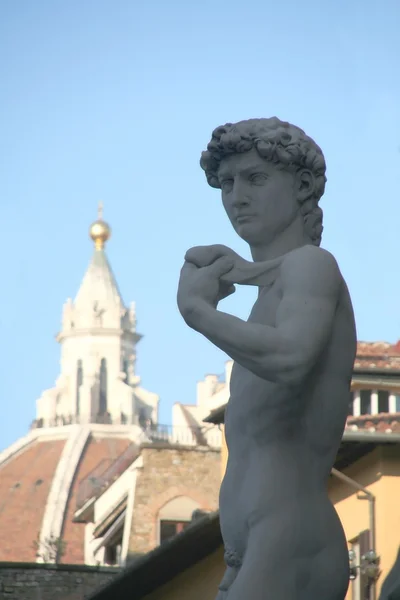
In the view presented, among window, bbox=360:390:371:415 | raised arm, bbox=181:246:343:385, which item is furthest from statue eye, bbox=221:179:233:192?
window, bbox=360:390:371:415

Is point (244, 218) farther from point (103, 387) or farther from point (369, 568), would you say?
point (103, 387)

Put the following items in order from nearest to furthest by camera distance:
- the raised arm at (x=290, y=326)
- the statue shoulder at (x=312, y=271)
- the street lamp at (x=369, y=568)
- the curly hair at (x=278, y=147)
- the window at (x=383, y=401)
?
the raised arm at (x=290, y=326) < the statue shoulder at (x=312, y=271) < the curly hair at (x=278, y=147) < the street lamp at (x=369, y=568) < the window at (x=383, y=401)

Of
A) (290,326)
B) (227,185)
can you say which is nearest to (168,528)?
(227,185)

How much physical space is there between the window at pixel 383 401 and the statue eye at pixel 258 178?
26301 millimetres

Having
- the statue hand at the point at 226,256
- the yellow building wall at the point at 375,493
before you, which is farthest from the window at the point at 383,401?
the statue hand at the point at 226,256

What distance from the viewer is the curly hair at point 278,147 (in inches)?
279

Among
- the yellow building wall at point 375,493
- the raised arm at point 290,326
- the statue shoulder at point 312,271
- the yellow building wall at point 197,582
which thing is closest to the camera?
the raised arm at point 290,326

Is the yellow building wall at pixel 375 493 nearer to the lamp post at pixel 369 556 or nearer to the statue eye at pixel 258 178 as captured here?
the lamp post at pixel 369 556

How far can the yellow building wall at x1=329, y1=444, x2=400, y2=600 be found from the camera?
28.1 m

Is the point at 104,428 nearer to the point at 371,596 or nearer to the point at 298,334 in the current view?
the point at 371,596

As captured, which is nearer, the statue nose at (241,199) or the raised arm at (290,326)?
the raised arm at (290,326)

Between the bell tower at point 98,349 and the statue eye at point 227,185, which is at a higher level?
the bell tower at point 98,349

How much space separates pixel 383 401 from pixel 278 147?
2690 centimetres

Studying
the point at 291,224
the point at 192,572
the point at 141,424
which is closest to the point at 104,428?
the point at 141,424
